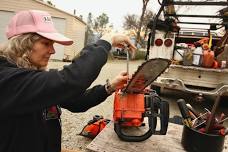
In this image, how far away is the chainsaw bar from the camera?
1.53 m

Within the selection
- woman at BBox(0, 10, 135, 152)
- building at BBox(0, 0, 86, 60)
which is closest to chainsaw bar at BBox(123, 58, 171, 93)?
woman at BBox(0, 10, 135, 152)

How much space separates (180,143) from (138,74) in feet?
1.82

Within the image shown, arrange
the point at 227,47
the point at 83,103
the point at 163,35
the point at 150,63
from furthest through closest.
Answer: the point at 163,35 → the point at 227,47 → the point at 83,103 → the point at 150,63

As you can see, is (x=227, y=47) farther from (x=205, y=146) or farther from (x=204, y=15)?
(x=205, y=146)

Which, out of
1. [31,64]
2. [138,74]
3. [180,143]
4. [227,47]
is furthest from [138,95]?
[227,47]

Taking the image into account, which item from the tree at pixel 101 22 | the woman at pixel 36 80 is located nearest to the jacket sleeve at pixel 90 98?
the woman at pixel 36 80

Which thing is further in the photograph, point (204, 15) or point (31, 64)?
point (204, 15)

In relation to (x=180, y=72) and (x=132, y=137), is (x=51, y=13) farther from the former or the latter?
(x=132, y=137)

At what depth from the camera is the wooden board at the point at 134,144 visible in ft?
5.65

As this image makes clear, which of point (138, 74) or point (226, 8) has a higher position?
point (226, 8)

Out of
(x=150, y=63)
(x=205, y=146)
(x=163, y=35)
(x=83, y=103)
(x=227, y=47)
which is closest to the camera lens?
(x=150, y=63)

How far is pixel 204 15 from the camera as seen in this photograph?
590cm

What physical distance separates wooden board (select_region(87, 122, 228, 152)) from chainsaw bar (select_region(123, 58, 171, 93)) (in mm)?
299

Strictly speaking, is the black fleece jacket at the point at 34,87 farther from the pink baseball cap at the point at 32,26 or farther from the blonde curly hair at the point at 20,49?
the pink baseball cap at the point at 32,26
